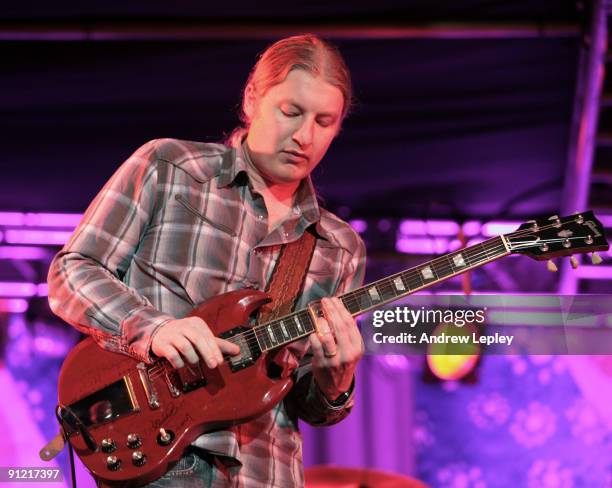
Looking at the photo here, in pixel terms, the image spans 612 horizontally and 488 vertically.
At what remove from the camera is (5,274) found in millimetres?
5250

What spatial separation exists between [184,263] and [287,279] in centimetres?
31

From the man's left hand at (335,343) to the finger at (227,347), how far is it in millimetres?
227

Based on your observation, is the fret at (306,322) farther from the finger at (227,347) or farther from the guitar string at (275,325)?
the finger at (227,347)

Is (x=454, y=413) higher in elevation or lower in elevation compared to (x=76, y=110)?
lower

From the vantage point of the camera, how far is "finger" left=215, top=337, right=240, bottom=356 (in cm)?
227

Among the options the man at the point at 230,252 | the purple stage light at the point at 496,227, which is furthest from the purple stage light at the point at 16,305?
the man at the point at 230,252

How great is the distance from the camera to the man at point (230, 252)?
2.33m

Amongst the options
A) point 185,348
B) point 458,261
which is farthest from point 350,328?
point 185,348

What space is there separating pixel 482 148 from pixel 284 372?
2914 millimetres

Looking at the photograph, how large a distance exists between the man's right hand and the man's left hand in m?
0.34

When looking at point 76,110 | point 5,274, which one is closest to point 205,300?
point 76,110

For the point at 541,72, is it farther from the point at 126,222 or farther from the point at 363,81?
the point at 126,222

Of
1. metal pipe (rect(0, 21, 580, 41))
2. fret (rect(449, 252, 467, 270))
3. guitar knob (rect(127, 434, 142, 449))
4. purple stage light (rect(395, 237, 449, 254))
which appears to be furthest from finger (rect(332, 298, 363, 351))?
purple stage light (rect(395, 237, 449, 254))

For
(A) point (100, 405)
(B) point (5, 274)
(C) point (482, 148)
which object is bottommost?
(A) point (100, 405)
